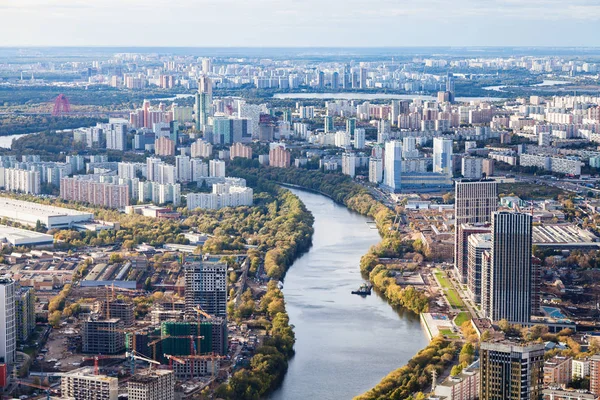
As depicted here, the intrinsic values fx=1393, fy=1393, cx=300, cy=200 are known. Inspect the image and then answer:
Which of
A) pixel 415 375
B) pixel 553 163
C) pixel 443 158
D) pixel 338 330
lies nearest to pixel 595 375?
pixel 415 375

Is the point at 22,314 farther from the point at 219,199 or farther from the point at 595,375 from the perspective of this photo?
the point at 219,199

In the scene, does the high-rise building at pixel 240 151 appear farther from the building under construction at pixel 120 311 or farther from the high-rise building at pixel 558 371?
the high-rise building at pixel 558 371

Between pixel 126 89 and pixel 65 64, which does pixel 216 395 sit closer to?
pixel 126 89

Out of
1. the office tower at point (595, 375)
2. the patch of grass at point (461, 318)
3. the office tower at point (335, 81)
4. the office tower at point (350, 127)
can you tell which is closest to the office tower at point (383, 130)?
the office tower at point (350, 127)

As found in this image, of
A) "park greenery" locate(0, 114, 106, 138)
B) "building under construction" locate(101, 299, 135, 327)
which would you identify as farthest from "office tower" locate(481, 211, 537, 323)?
"park greenery" locate(0, 114, 106, 138)

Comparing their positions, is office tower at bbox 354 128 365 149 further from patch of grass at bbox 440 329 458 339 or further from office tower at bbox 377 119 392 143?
patch of grass at bbox 440 329 458 339
